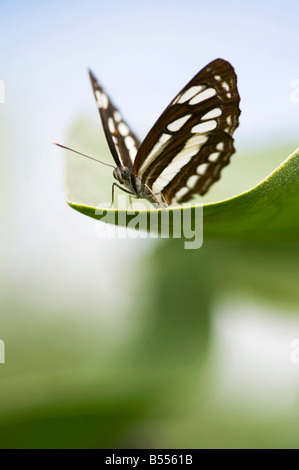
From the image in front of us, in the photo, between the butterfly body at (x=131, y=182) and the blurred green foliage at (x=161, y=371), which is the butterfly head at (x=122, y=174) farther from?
the blurred green foliage at (x=161, y=371)

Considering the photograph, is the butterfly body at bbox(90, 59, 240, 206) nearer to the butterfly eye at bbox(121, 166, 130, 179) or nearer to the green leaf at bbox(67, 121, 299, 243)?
the butterfly eye at bbox(121, 166, 130, 179)

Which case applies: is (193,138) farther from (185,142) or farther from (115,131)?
(115,131)

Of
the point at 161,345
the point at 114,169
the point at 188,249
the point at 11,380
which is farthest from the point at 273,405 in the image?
the point at 114,169

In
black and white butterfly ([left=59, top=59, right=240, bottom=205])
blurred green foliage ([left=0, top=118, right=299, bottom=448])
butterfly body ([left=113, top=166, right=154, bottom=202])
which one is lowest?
blurred green foliage ([left=0, top=118, right=299, bottom=448])

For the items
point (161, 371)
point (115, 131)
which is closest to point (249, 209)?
point (161, 371)

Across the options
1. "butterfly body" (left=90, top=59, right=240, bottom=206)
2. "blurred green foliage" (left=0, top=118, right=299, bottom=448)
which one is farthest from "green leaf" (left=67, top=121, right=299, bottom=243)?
"butterfly body" (left=90, top=59, right=240, bottom=206)

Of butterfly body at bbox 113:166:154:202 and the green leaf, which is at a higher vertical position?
butterfly body at bbox 113:166:154:202

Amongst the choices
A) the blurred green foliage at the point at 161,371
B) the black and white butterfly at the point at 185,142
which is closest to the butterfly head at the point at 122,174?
the black and white butterfly at the point at 185,142

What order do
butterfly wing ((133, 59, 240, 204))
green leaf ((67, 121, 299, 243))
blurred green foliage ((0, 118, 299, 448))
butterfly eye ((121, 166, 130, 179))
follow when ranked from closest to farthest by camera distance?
green leaf ((67, 121, 299, 243)), blurred green foliage ((0, 118, 299, 448)), butterfly wing ((133, 59, 240, 204)), butterfly eye ((121, 166, 130, 179))
